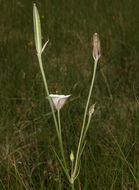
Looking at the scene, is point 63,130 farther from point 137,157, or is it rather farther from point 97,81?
point 97,81

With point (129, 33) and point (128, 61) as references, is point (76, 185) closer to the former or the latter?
point (128, 61)

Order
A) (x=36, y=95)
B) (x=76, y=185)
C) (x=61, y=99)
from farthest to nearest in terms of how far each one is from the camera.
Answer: (x=36, y=95) → (x=76, y=185) → (x=61, y=99)

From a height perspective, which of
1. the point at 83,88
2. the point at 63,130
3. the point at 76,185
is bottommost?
the point at 76,185

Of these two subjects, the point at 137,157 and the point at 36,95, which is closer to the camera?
the point at 137,157

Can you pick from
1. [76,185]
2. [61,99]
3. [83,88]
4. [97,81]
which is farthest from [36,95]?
[61,99]

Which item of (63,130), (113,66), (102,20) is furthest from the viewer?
(102,20)

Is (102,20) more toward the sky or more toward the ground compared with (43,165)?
more toward the sky

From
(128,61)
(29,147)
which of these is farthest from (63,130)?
(128,61)
